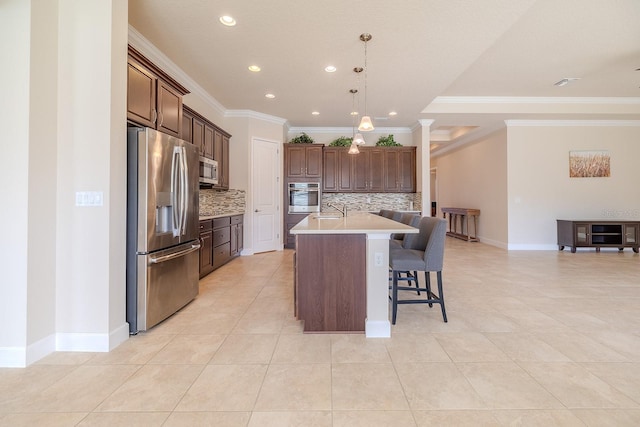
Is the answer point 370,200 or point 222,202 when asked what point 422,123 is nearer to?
point 370,200

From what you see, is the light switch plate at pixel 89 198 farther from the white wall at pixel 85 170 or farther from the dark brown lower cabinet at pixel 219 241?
the dark brown lower cabinet at pixel 219 241

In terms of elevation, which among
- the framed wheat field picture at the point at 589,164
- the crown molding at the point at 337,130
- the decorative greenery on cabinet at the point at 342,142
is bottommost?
the framed wheat field picture at the point at 589,164

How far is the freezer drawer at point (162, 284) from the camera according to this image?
2.30 metres

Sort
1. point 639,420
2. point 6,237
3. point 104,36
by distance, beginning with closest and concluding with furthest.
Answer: point 639,420 < point 6,237 < point 104,36

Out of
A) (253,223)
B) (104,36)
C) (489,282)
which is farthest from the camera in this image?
(253,223)

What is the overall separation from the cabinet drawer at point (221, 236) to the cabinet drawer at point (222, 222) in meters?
0.07

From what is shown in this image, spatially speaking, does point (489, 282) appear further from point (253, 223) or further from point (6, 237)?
point (6, 237)

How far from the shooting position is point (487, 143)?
7.18 meters

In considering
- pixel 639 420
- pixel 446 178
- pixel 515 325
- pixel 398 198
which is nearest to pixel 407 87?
pixel 398 198

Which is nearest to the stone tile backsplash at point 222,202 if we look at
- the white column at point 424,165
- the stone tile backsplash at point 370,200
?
the stone tile backsplash at point 370,200

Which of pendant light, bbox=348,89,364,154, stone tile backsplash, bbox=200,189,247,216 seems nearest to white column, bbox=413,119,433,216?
pendant light, bbox=348,89,364,154

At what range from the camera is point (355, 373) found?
1770 millimetres

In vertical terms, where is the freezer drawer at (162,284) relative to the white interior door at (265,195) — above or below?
below

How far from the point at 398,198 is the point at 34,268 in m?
6.57
